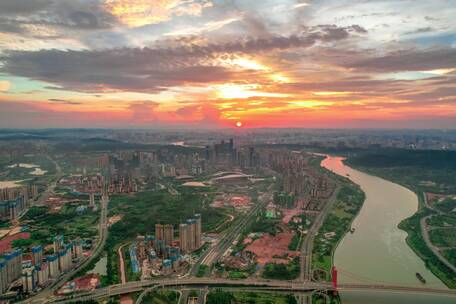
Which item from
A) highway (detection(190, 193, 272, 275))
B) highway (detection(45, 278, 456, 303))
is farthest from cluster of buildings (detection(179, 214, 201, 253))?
highway (detection(45, 278, 456, 303))

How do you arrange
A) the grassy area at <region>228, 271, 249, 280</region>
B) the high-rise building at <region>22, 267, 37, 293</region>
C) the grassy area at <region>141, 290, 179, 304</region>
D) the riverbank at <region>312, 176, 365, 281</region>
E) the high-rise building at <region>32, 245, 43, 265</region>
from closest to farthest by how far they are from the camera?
the grassy area at <region>141, 290, 179, 304</region>
the high-rise building at <region>22, 267, 37, 293</region>
the grassy area at <region>228, 271, 249, 280</region>
the high-rise building at <region>32, 245, 43, 265</region>
the riverbank at <region>312, 176, 365, 281</region>

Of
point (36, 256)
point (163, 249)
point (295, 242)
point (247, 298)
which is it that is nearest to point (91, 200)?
point (36, 256)

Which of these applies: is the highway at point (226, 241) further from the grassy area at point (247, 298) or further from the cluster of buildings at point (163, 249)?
the grassy area at point (247, 298)

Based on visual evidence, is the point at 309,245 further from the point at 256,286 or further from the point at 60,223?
the point at 60,223

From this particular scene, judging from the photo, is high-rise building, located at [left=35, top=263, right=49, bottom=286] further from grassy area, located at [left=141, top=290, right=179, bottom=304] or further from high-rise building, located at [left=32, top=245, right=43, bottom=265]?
grassy area, located at [left=141, top=290, right=179, bottom=304]

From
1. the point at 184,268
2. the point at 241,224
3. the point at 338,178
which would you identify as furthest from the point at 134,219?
the point at 338,178

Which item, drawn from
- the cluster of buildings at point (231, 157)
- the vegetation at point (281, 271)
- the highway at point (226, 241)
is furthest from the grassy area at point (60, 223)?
the cluster of buildings at point (231, 157)
